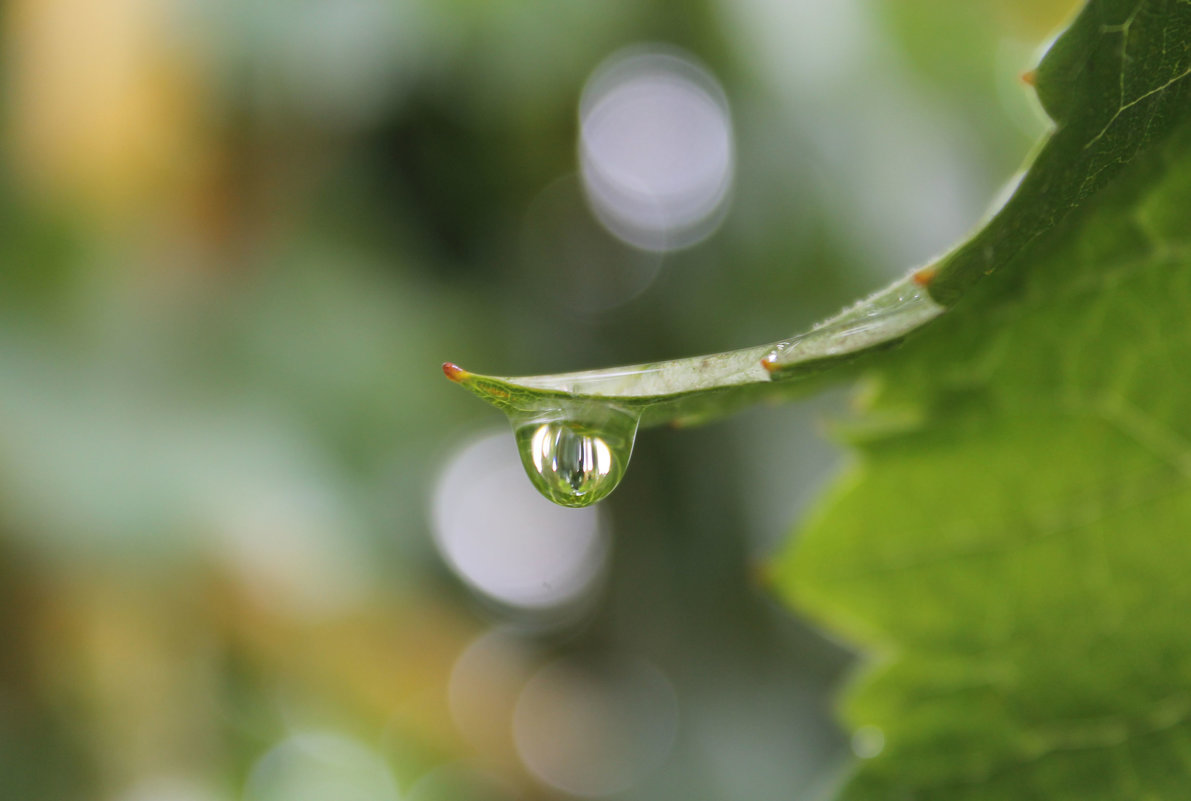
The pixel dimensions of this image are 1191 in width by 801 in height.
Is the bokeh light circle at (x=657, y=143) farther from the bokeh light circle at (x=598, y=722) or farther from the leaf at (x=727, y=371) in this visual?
the leaf at (x=727, y=371)

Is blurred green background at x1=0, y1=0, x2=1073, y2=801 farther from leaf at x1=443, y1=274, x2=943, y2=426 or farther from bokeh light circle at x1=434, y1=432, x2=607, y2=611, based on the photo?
leaf at x1=443, y1=274, x2=943, y2=426

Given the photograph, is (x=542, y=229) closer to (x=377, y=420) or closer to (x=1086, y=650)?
(x=377, y=420)

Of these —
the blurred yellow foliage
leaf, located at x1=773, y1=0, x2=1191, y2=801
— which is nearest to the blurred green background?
the blurred yellow foliage

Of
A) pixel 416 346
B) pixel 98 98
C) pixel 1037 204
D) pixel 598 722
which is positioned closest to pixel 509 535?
pixel 598 722

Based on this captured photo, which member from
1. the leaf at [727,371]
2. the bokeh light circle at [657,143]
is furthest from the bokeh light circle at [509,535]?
the leaf at [727,371]

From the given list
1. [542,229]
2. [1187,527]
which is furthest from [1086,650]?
[542,229]

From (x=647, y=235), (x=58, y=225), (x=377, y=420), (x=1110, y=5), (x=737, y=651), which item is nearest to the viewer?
(x=1110, y=5)
